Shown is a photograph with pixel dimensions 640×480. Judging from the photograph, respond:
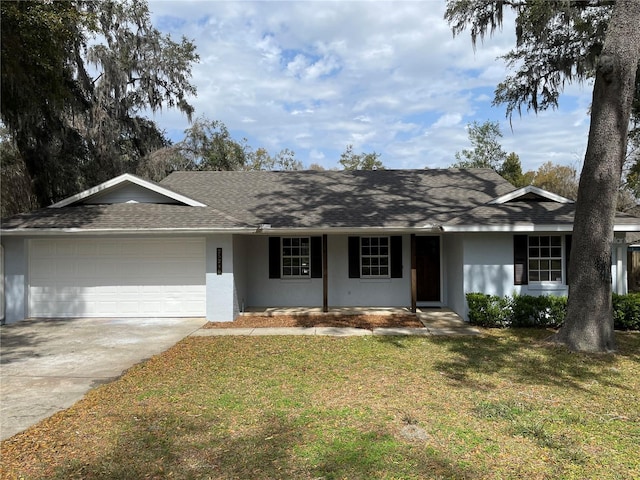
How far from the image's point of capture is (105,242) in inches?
462

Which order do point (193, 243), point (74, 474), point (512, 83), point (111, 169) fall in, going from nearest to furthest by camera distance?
point (74, 474)
point (193, 243)
point (512, 83)
point (111, 169)

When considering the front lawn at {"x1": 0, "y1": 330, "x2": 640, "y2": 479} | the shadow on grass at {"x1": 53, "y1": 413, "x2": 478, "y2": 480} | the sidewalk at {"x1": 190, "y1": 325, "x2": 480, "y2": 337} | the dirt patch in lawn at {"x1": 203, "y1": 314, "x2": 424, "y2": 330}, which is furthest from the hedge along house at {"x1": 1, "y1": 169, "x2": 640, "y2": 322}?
the shadow on grass at {"x1": 53, "y1": 413, "x2": 478, "y2": 480}

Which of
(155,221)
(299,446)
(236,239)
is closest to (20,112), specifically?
(155,221)

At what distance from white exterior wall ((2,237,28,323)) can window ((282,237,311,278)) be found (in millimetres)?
7210

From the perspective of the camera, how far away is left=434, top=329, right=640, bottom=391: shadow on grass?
254 inches

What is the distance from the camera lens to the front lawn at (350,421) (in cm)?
395

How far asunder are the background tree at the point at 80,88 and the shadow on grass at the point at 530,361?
35.2ft

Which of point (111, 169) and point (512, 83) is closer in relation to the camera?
point (512, 83)

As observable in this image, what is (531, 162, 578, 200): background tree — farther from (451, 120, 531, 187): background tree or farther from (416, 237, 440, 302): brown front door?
(416, 237, 440, 302): brown front door

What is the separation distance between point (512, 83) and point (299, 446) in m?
15.6

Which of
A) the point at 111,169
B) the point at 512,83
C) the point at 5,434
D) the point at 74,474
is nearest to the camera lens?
the point at 74,474

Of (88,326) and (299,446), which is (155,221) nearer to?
(88,326)

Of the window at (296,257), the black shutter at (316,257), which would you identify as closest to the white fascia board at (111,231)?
the window at (296,257)

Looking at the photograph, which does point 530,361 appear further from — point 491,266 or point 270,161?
point 270,161
